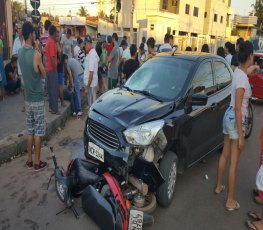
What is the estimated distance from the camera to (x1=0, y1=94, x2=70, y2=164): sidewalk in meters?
5.09

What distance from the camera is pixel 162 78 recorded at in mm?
4449

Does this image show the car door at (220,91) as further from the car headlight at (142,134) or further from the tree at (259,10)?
the tree at (259,10)

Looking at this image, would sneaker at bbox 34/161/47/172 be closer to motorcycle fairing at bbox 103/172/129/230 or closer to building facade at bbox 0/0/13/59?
motorcycle fairing at bbox 103/172/129/230

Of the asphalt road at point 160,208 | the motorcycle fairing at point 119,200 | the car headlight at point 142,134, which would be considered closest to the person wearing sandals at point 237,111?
the asphalt road at point 160,208

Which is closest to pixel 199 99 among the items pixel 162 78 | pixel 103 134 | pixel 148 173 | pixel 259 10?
pixel 162 78

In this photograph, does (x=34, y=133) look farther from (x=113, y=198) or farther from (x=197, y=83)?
(x=197, y=83)

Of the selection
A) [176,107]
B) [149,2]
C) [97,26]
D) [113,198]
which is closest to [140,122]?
[176,107]

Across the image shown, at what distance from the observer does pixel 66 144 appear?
19.4 feet

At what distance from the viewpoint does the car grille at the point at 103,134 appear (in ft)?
11.3

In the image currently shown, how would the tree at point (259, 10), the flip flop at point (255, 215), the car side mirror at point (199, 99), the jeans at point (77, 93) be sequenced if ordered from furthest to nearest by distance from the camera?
the tree at point (259, 10), the jeans at point (77, 93), the car side mirror at point (199, 99), the flip flop at point (255, 215)

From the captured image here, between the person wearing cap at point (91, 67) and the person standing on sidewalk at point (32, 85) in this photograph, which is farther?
the person wearing cap at point (91, 67)

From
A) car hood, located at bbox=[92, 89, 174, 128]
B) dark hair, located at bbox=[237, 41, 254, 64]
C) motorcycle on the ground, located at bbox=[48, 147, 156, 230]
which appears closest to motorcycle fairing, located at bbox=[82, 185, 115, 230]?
motorcycle on the ground, located at bbox=[48, 147, 156, 230]

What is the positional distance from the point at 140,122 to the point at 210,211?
1527 mm

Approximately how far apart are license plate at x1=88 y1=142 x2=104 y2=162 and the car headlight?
443mm
